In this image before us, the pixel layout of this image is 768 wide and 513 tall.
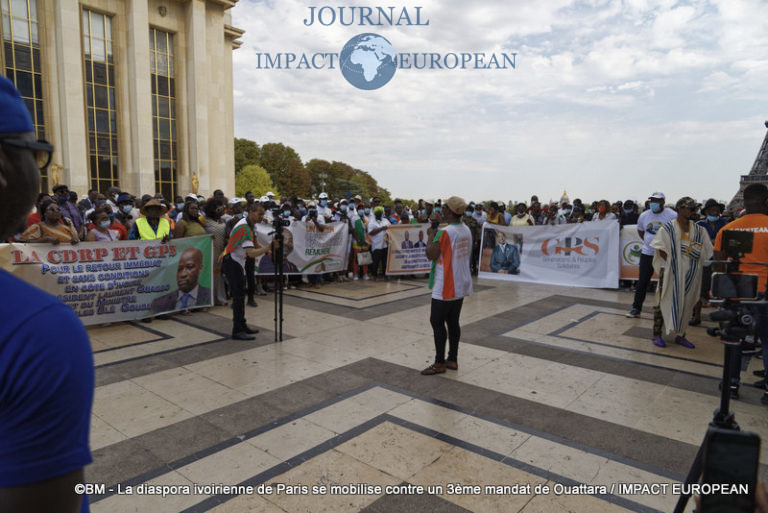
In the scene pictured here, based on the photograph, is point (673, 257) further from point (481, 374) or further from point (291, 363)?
point (291, 363)

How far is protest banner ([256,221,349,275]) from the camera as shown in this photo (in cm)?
1059

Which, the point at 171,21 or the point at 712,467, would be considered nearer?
the point at 712,467

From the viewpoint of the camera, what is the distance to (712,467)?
170 centimetres

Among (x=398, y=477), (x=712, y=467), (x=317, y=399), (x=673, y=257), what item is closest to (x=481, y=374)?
(x=317, y=399)

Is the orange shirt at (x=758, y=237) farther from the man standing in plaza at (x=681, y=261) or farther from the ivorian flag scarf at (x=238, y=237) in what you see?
the ivorian flag scarf at (x=238, y=237)

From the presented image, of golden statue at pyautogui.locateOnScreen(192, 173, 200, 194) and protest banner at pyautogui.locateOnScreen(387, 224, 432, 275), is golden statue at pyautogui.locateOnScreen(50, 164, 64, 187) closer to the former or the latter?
golden statue at pyautogui.locateOnScreen(192, 173, 200, 194)

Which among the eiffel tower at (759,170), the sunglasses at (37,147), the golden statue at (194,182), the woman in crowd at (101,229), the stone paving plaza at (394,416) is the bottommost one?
the stone paving plaza at (394,416)

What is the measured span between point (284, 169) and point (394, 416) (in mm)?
74837

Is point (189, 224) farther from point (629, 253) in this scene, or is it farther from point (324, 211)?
point (629, 253)

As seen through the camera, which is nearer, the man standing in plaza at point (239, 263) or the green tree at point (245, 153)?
the man standing in plaza at point (239, 263)

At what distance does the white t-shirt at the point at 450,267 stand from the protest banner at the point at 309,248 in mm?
5921

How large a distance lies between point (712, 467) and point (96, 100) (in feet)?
122

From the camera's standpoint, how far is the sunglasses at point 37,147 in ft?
2.96

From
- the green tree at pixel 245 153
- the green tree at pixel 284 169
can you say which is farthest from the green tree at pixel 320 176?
the green tree at pixel 245 153
